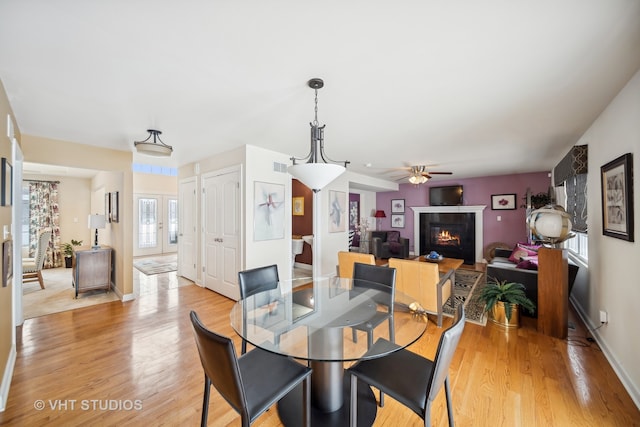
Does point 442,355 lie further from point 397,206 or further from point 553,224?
point 397,206

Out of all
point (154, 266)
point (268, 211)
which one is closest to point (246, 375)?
point (268, 211)

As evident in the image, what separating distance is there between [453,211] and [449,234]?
66 centimetres

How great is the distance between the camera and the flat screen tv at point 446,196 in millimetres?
6945

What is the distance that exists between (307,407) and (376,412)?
2.08ft

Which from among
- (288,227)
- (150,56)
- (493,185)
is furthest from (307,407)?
(493,185)

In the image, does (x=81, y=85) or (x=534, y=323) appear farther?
(x=534, y=323)

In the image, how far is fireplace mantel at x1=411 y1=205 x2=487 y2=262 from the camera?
6.74 m

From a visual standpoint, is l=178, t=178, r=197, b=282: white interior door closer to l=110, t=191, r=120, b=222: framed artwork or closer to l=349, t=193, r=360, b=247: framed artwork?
l=110, t=191, r=120, b=222: framed artwork

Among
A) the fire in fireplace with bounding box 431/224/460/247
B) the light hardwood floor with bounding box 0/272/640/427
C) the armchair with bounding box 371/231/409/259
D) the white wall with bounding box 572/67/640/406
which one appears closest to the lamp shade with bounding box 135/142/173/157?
the light hardwood floor with bounding box 0/272/640/427

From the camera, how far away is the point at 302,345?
4.99 ft

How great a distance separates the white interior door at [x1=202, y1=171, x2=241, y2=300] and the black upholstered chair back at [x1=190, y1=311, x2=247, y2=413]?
266 centimetres

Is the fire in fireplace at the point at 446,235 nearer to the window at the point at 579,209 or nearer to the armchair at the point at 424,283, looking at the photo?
the window at the point at 579,209

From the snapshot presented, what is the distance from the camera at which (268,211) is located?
13.1 feet

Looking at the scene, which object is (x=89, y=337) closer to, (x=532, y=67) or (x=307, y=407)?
(x=307, y=407)
